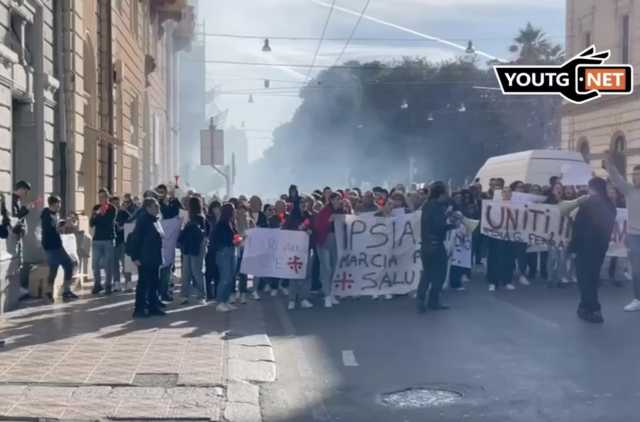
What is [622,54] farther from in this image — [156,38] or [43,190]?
[43,190]

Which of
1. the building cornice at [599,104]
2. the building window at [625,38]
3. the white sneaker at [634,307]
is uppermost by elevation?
the building window at [625,38]

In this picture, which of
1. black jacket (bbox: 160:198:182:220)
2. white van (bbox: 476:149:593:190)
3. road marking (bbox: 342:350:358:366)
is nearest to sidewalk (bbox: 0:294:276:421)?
road marking (bbox: 342:350:358:366)

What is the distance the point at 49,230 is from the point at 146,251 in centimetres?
248

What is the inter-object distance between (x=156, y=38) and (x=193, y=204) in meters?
29.4

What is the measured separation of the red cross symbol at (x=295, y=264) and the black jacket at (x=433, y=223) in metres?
2.05

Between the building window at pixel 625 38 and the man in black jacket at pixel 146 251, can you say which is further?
the building window at pixel 625 38

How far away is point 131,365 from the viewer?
9250mm

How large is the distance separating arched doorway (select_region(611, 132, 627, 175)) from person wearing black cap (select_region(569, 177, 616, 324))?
933 inches

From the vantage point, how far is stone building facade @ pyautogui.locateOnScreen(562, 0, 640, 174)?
35.1m

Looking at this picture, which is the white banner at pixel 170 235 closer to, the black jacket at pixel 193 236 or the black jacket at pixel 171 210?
the black jacket at pixel 171 210

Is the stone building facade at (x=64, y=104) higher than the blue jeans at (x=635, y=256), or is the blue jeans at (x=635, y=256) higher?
the stone building facade at (x=64, y=104)

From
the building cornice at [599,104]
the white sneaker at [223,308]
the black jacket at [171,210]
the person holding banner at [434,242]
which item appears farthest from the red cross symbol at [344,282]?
the building cornice at [599,104]

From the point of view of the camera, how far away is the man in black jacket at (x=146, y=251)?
1291 cm

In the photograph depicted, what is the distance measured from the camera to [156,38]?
4241cm
